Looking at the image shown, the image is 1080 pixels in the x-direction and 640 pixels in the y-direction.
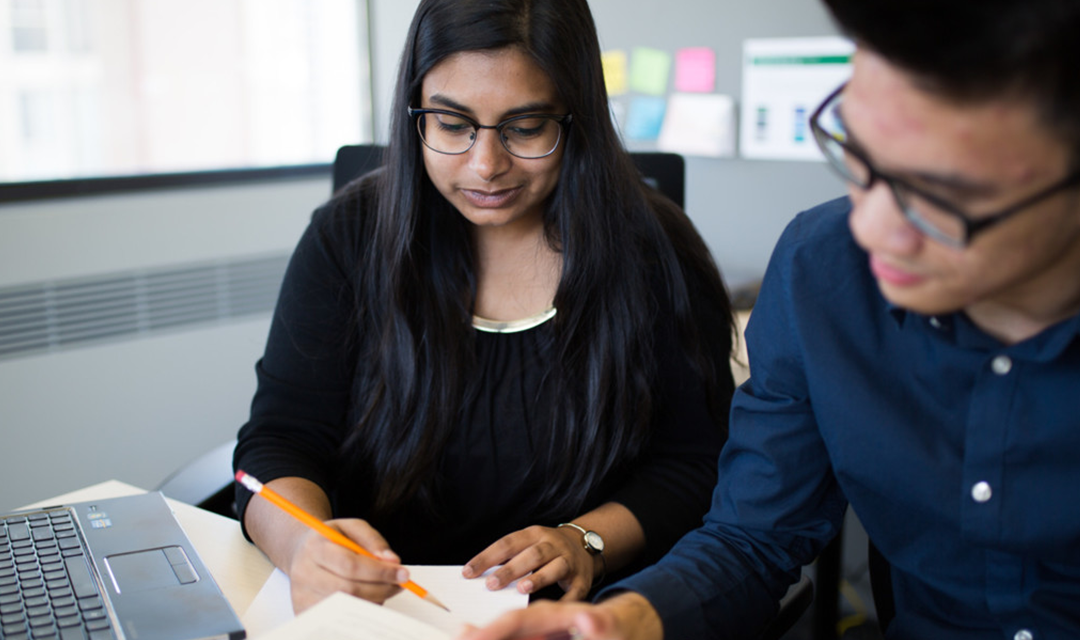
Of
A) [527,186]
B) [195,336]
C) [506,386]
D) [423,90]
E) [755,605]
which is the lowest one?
[195,336]

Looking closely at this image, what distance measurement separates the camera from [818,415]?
917 millimetres

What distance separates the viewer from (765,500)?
3.15ft

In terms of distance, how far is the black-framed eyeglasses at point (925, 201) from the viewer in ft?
2.07

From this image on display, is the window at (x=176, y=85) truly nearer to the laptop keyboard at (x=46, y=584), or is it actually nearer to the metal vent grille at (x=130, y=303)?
the metal vent grille at (x=130, y=303)

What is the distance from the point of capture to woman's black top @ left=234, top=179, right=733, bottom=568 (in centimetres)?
126

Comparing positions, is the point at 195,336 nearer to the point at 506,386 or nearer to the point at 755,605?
the point at 506,386

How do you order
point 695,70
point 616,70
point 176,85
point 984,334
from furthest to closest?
point 176,85
point 616,70
point 695,70
point 984,334

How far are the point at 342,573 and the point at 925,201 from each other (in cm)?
60

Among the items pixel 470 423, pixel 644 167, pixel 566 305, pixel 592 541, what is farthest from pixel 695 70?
pixel 592 541

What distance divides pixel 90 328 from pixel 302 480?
163 centimetres

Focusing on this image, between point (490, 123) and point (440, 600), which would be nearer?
point (440, 600)

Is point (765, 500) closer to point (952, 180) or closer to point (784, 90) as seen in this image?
point (952, 180)

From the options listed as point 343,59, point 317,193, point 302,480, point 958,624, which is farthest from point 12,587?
point 343,59

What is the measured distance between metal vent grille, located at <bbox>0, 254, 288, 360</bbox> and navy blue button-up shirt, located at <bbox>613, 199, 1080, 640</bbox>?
6.59 feet
